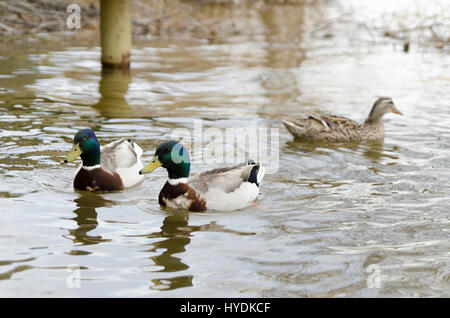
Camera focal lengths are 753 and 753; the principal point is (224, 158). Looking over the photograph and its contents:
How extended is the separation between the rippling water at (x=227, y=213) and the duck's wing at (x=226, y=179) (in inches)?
9.8

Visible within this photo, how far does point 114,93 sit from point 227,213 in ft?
19.6

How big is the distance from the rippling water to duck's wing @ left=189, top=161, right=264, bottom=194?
0.25m

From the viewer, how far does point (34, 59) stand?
15078mm

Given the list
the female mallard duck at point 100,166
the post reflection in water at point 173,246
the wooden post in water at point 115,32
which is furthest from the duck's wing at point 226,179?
the wooden post in water at point 115,32

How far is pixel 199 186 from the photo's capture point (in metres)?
7.14

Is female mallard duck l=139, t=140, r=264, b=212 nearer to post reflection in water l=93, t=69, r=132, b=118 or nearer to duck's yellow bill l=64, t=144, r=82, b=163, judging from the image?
duck's yellow bill l=64, t=144, r=82, b=163

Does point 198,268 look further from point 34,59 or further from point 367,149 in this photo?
point 34,59

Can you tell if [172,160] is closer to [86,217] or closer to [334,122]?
[86,217]

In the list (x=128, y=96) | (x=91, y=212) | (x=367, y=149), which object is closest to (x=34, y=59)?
(x=128, y=96)

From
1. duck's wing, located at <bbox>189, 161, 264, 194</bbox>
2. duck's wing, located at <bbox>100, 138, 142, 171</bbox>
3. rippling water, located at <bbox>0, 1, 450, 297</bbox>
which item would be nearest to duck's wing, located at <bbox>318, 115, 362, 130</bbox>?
rippling water, located at <bbox>0, 1, 450, 297</bbox>

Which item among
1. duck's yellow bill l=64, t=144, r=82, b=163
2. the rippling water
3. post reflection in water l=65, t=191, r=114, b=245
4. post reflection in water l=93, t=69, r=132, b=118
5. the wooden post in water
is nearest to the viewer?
the rippling water

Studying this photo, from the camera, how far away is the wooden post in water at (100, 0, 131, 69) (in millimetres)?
13656

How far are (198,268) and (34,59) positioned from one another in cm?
1050

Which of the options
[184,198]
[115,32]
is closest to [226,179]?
[184,198]
